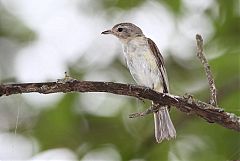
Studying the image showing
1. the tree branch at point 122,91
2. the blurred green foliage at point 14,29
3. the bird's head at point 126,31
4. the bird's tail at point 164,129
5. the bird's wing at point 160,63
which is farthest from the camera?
the blurred green foliage at point 14,29

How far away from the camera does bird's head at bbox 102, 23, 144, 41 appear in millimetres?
5449

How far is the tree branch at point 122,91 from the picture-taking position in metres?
2.74

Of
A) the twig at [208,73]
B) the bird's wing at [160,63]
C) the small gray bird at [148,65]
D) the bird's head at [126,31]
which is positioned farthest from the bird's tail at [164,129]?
the twig at [208,73]

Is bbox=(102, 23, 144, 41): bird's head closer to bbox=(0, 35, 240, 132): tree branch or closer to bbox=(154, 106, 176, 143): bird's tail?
bbox=(154, 106, 176, 143): bird's tail

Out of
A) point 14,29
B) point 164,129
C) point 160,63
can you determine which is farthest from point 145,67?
point 14,29

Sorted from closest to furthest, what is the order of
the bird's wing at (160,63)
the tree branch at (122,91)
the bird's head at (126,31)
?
the tree branch at (122,91) < the bird's wing at (160,63) < the bird's head at (126,31)

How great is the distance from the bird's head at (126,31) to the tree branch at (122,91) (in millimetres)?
2586

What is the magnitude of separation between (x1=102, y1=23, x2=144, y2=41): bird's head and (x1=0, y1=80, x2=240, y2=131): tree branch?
259 centimetres

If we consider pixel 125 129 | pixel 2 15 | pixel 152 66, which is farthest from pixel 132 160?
pixel 2 15

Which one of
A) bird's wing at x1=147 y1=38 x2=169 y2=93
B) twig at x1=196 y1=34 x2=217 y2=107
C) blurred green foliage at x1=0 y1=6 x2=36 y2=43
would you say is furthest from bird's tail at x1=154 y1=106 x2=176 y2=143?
blurred green foliage at x1=0 y1=6 x2=36 y2=43

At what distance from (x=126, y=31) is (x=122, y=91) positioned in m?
2.72

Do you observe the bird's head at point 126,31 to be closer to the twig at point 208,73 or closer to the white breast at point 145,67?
the white breast at point 145,67

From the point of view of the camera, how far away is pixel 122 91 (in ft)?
9.31

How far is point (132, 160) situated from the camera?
498 cm
